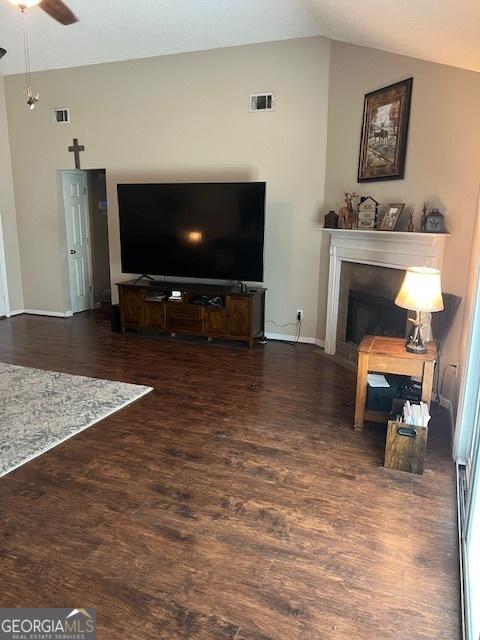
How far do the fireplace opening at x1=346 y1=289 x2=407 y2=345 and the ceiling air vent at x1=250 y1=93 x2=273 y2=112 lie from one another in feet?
7.50

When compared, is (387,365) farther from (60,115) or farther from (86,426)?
(60,115)

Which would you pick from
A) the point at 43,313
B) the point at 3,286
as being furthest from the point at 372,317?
the point at 3,286

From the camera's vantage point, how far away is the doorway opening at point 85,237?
675 centimetres

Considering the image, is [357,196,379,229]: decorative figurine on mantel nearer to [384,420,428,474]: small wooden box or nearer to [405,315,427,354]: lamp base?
[405,315,427,354]: lamp base

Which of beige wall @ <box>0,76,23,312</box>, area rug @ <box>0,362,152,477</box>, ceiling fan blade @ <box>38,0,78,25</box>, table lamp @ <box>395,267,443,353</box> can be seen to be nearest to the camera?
table lamp @ <box>395,267,443,353</box>

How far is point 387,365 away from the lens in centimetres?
308

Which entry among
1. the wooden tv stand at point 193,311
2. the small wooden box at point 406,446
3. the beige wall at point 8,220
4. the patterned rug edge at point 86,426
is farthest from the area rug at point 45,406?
the beige wall at point 8,220

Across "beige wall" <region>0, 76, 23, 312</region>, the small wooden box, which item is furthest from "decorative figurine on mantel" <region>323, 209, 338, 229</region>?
"beige wall" <region>0, 76, 23, 312</region>

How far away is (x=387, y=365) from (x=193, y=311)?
2.87 meters

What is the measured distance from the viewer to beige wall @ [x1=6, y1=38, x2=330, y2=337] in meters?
5.06

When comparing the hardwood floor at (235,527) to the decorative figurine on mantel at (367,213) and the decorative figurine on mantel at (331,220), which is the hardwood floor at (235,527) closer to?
the decorative figurine on mantel at (367,213)

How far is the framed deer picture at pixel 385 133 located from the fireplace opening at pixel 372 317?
1.15 meters

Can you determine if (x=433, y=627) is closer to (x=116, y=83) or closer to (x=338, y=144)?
(x=338, y=144)

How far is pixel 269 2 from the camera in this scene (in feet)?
13.9
